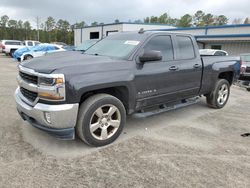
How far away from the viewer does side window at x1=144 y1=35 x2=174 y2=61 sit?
4272 millimetres

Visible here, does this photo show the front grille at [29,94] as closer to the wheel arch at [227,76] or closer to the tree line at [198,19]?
the wheel arch at [227,76]

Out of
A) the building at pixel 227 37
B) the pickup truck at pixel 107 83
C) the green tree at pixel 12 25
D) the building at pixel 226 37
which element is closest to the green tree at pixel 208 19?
the building at pixel 226 37

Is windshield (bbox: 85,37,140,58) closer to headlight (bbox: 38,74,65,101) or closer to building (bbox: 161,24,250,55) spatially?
headlight (bbox: 38,74,65,101)

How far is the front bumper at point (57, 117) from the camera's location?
3.07 metres

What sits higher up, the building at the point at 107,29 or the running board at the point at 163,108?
the building at the point at 107,29

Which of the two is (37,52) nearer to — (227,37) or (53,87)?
(53,87)

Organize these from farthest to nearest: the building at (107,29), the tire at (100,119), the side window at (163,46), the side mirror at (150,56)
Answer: the building at (107,29) → the side window at (163,46) → the side mirror at (150,56) → the tire at (100,119)

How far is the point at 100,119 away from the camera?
142 inches

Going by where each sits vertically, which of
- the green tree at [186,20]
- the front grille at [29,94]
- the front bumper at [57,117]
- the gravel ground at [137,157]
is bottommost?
the gravel ground at [137,157]

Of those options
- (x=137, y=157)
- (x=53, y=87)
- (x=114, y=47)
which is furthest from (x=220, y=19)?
(x=53, y=87)

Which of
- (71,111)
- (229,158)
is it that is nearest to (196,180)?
(229,158)

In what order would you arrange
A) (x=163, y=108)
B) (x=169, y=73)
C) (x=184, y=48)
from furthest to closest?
1. (x=184, y=48)
2. (x=163, y=108)
3. (x=169, y=73)

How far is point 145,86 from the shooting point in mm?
4020

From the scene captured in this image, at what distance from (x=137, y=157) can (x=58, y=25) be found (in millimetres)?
90858
